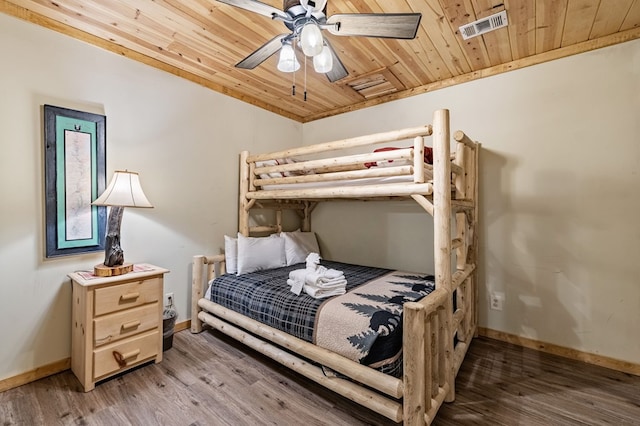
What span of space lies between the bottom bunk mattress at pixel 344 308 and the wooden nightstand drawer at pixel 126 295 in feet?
1.75

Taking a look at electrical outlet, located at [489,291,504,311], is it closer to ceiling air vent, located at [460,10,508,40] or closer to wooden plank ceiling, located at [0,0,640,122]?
wooden plank ceiling, located at [0,0,640,122]

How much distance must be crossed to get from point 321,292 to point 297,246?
1.24m

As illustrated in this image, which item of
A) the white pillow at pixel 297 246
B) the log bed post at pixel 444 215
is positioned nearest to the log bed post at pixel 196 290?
the white pillow at pixel 297 246

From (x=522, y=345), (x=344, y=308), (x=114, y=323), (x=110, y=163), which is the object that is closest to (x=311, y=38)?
(x=344, y=308)

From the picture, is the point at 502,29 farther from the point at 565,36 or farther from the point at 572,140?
the point at 572,140

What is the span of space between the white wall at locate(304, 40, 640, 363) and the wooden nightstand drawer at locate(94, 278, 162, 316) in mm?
2468

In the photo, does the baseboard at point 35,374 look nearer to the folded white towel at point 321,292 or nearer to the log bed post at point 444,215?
the folded white towel at point 321,292

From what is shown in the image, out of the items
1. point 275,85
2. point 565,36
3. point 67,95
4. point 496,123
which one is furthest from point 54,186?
point 565,36

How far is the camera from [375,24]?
1.45 meters

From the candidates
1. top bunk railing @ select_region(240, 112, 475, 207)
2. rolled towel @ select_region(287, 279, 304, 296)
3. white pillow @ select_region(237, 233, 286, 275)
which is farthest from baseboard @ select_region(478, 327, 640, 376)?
white pillow @ select_region(237, 233, 286, 275)

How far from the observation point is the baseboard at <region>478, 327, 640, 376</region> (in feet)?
6.87

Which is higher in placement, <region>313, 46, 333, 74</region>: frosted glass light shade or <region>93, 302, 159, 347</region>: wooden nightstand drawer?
<region>313, 46, 333, 74</region>: frosted glass light shade

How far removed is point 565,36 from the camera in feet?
7.08

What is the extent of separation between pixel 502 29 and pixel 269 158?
2125 millimetres
